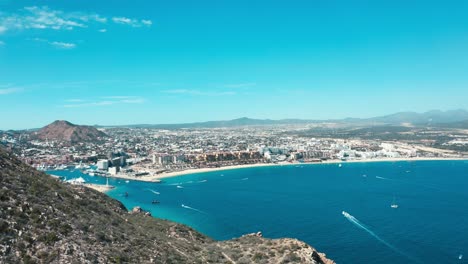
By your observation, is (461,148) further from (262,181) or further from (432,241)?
(432,241)

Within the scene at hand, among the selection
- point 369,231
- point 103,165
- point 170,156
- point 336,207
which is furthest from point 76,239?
point 170,156

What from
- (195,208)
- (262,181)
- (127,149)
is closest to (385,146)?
(262,181)

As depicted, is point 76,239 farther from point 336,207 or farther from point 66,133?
point 66,133

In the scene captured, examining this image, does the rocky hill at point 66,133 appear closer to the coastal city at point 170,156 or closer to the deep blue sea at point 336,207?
the coastal city at point 170,156

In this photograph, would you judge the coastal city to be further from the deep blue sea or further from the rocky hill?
the deep blue sea

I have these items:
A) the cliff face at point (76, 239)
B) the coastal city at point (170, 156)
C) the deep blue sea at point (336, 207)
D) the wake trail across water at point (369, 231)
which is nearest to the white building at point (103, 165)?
the coastal city at point (170, 156)

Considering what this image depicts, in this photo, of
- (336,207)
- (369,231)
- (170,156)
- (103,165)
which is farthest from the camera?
(170,156)

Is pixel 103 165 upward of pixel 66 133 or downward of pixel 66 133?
downward
